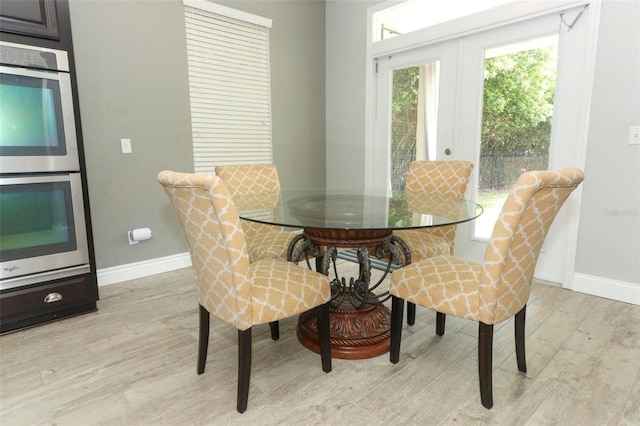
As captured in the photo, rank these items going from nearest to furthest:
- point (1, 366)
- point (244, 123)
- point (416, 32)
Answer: point (1, 366)
point (416, 32)
point (244, 123)

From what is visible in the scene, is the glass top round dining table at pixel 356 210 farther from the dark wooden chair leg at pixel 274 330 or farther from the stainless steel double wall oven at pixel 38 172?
the stainless steel double wall oven at pixel 38 172

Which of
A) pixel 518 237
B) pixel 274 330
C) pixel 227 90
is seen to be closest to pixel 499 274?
pixel 518 237

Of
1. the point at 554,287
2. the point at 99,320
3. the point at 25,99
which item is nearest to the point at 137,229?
the point at 99,320

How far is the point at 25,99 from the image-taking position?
1.96 m

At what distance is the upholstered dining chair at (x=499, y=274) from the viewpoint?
1.23 meters

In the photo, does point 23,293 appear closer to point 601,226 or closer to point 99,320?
point 99,320

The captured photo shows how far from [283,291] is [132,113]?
2.15 meters

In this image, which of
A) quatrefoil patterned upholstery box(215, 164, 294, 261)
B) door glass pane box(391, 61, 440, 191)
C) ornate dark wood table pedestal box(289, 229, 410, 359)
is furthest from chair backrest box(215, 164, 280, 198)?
door glass pane box(391, 61, 440, 191)

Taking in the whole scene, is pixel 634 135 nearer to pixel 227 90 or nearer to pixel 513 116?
pixel 513 116

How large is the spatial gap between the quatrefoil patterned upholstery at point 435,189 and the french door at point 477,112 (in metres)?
0.81

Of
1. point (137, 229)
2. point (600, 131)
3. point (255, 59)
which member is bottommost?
point (137, 229)

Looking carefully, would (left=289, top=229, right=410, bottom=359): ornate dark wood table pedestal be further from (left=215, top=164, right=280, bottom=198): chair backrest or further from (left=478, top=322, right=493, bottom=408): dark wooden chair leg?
(left=215, top=164, right=280, bottom=198): chair backrest

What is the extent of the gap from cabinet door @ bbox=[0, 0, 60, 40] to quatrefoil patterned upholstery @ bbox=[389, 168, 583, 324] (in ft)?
7.29

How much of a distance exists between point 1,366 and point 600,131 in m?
3.68
